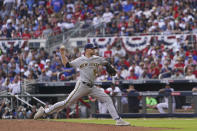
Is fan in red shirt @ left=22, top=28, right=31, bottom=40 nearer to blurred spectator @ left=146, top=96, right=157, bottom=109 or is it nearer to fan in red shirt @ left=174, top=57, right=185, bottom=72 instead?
fan in red shirt @ left=174, top=57, right=185, bottom=72

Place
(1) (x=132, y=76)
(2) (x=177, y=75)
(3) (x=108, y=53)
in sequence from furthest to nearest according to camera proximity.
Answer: (3) (x=108, y=53), (1) (x=132, y=76), (2) (x=177, y=75)

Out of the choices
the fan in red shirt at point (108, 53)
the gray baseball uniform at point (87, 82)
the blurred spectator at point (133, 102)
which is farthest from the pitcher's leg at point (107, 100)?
the fan in red shirt at point (108, 53)

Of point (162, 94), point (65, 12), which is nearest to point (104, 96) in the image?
point (162, 94)

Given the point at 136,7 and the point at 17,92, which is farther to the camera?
the point at 136,7

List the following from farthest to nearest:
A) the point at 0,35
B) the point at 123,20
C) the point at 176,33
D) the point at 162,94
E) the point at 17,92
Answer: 1. the point at 0,35
2. the point at 123,20
3. the point at 176,33
4. the point at 17,92
5. the point at 162,94

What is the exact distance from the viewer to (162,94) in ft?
58.4

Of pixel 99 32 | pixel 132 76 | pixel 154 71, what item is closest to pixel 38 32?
pixel 99 32

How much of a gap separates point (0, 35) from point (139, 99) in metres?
10.7

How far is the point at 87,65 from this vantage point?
11992 millimetres

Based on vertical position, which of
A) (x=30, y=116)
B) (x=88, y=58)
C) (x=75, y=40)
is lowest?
(x=30, y=116)

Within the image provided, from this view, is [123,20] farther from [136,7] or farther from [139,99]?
[139,99]

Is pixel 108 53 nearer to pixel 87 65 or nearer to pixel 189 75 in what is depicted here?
pixel 189 75

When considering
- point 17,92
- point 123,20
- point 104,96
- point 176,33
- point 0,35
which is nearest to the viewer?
point 104,96

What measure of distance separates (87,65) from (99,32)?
12358mm
